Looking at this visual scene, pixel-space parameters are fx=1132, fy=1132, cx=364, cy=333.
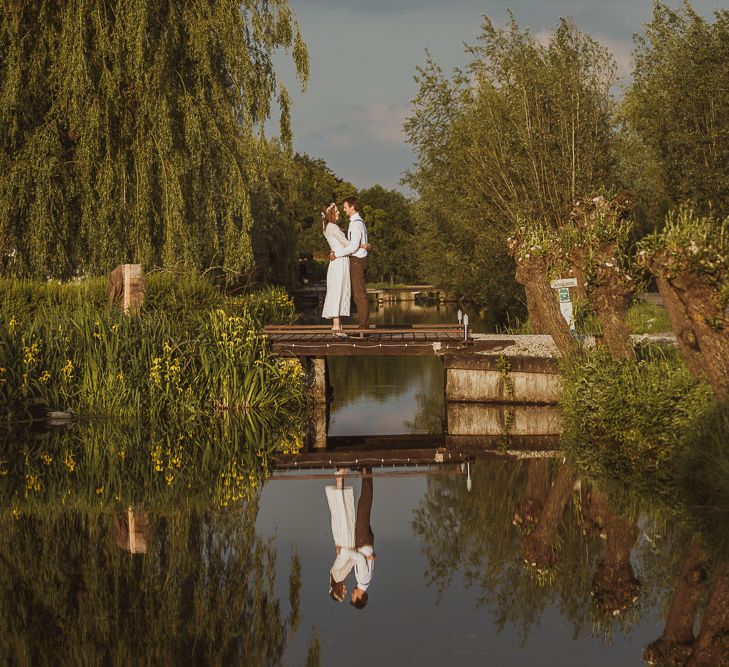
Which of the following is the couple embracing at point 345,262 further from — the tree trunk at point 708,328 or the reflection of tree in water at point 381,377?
the tree trunk at point 708,328

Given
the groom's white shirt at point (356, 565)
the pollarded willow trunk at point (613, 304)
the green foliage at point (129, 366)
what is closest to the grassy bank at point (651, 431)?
the pollarded willow trunk at point (613, 304)

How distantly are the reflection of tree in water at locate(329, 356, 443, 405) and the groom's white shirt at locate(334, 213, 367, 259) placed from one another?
3399mm

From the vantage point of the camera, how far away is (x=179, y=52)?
22.9 metres

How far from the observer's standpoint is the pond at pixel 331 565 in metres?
6.20

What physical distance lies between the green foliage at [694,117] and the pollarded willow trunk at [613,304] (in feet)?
52.4

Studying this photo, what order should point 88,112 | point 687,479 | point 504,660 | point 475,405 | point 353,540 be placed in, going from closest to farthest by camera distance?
point 504,660 → point 353,540 → point 687,479 → point 475,405 → point 88,112

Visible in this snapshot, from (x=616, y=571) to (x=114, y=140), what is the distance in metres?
16.7

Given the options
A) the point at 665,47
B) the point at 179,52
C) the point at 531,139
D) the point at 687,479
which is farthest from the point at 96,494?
the point at 665,47

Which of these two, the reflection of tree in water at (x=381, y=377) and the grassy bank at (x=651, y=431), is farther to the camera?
the reflection of tree in water at (x=381, y=377)

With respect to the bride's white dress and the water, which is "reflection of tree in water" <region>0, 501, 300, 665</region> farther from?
the bride's white dress

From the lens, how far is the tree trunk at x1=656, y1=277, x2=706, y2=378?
10.8 meters

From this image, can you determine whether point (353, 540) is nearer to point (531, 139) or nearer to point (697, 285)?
point (697, 285)

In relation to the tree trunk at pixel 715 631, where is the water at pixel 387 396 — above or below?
above

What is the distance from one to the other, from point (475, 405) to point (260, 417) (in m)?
3.95
